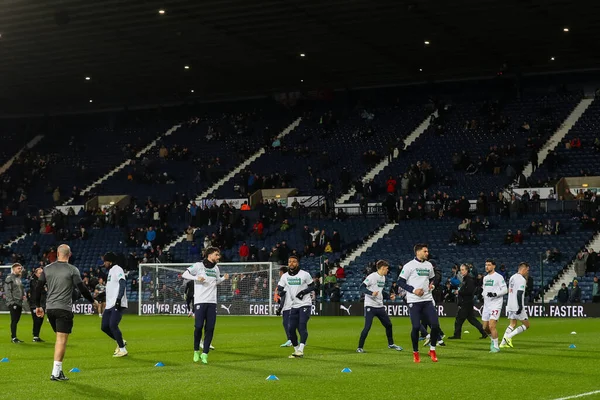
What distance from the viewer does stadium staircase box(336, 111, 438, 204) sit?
51.4 meters

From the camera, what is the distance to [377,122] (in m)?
58.1

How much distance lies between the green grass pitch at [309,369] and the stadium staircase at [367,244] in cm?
1818

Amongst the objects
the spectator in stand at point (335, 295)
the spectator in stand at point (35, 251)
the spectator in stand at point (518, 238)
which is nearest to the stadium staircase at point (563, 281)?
the spectator in stand at point (518, 238)

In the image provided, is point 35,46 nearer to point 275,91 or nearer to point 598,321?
point 275,91

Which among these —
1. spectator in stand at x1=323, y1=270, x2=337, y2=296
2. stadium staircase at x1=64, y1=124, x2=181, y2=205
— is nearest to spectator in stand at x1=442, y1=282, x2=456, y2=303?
spectator in stand at x1=323, y1=270, x2=337, y2=296

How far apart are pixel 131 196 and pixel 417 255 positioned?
4179 centimetres

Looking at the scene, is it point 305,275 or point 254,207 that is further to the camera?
point 254,207

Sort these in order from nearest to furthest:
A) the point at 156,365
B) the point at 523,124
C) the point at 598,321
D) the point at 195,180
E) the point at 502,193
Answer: the point at 156,365
the point at 598,321
the point at 502,193
the point at 523,124
the point at 195,180

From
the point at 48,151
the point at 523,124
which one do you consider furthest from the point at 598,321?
the point at 48,151

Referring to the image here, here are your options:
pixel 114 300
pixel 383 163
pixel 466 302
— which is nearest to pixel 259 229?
pixel 383 163

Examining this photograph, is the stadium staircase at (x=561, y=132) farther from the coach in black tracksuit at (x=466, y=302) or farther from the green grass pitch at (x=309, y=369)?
the coach in black tracksuit at (x=466, y=302)

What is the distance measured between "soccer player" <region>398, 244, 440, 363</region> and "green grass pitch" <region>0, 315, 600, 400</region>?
53cm

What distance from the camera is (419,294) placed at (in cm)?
1758

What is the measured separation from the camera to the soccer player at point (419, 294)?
57.9ft
